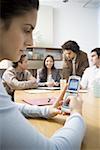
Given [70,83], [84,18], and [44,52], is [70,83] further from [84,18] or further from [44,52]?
[84,18]

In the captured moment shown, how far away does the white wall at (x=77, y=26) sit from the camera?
4.62 meters

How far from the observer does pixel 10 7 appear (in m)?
0.46

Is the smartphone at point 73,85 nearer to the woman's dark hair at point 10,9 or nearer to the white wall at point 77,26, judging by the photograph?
the woman's dark hair at point 10,9

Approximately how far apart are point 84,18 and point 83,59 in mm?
2169

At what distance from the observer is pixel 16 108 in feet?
1.54

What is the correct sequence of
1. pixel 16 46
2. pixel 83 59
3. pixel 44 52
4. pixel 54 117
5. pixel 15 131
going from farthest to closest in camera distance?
pixel 44 52
pixel 83 59
pixel 54 117
pixel 16 46
pixel 15 131

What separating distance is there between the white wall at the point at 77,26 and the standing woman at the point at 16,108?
410 centimetres

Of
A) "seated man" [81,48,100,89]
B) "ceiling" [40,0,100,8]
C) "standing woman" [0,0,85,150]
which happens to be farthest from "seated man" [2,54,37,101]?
"ceiling" [40,0,100,8]

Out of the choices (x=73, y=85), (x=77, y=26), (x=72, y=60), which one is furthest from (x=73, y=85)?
(x=77, y=26)

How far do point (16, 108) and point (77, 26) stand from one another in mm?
4476

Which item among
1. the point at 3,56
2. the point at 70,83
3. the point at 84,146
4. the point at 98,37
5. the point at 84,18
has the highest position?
the point at 84,18

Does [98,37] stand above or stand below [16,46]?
above

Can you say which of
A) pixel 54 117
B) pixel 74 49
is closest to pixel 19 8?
pixel 54 117

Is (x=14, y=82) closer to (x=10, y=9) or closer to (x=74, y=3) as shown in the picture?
(x=10, y=9)
